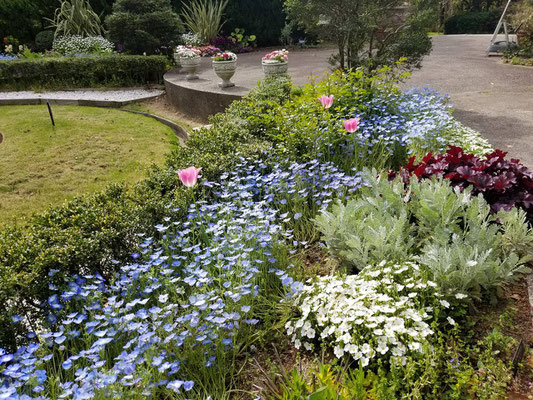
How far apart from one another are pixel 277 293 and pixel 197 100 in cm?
631

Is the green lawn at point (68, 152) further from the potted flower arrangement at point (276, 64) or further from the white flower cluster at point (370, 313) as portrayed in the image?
the white flower cluster at point (370, 313)

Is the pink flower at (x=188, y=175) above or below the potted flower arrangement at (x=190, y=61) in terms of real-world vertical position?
below

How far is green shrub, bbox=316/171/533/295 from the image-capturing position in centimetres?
237

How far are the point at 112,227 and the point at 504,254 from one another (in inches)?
100

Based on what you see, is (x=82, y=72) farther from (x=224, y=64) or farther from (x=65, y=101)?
(x=224, y=64)

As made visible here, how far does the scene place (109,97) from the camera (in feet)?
33.3

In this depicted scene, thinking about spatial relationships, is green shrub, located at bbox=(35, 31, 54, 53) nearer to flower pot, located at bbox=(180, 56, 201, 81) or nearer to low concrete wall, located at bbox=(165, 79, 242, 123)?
flower pot, located at bbox=(180, 56, 201, 81)

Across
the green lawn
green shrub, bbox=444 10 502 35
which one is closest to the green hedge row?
the green lawn

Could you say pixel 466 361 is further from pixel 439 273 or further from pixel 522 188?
pixel 522 188

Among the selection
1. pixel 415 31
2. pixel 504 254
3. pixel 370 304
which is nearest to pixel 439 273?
pixel 370 304

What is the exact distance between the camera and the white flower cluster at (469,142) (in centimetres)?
438

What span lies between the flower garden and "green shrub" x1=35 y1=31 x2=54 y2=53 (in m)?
13.5

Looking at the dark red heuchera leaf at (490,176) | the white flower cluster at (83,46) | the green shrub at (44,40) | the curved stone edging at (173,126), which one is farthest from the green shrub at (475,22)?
the dark red heuchera leaf at (490,176)

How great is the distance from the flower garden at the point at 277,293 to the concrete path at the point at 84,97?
6.87 m
